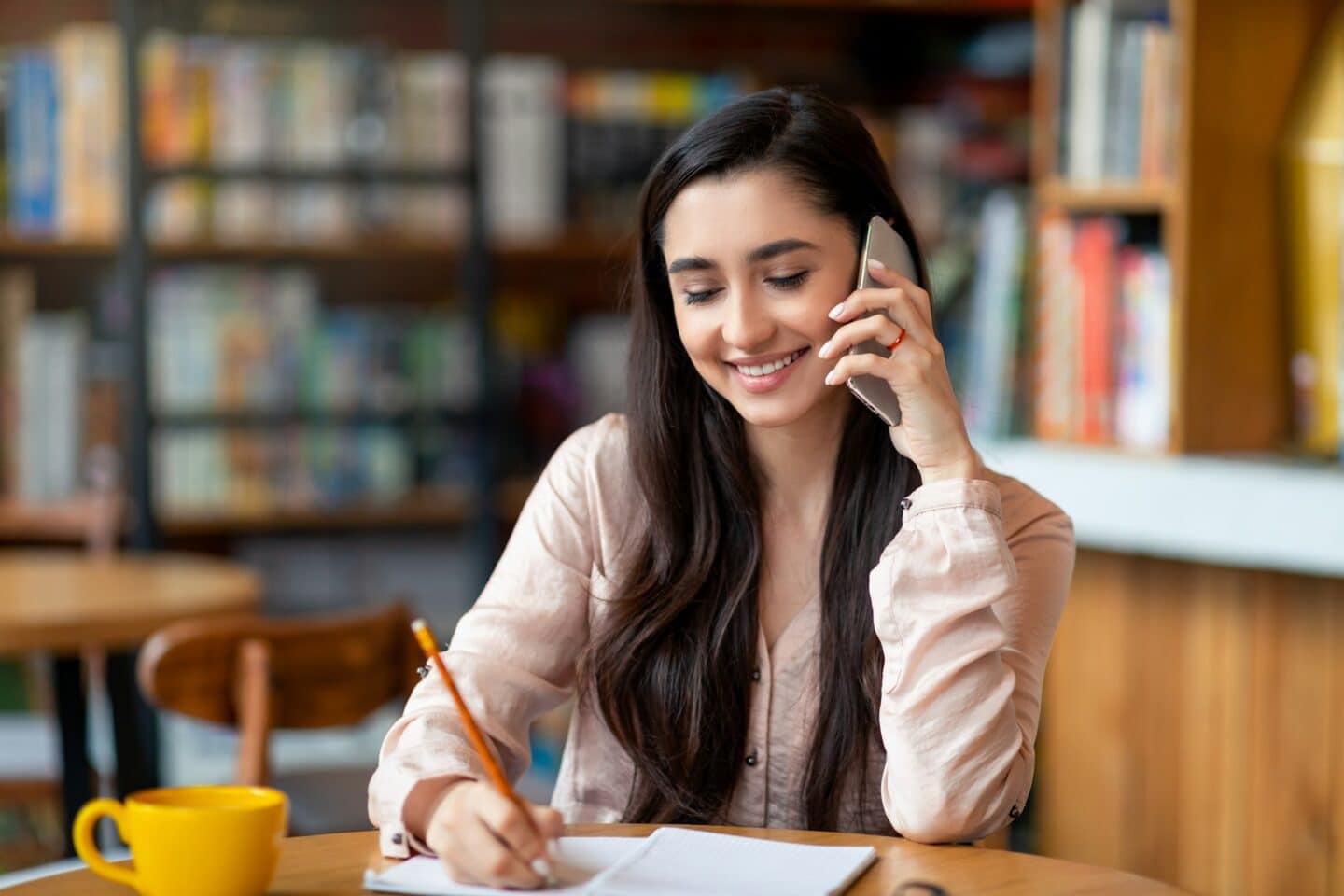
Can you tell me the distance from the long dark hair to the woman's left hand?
113mm

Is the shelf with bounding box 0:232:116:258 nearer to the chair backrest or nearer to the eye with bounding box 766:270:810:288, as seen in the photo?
the chair backrest

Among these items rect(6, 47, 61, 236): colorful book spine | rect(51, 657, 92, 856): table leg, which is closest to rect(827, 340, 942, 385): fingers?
rect(51, 657, 92, 856): table leg

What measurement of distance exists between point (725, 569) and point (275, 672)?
70cm

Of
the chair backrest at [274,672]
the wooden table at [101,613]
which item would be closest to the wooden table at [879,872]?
the chair backrest at [274,672]

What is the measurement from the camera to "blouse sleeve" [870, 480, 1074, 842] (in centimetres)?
134

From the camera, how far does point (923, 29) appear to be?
4.12 meters

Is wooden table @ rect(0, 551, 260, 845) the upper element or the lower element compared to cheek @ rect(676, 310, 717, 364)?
lower

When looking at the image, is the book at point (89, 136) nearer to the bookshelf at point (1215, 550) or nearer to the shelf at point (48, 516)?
the shelf at point (48, 516)

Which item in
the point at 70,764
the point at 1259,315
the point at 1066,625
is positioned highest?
the point at 1259,315

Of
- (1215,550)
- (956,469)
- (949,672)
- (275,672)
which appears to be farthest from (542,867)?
(1215,550)

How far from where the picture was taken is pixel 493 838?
44.0 inches

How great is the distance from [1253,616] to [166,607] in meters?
1.54

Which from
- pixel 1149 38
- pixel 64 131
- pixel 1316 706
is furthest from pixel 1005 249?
pixel 64 131

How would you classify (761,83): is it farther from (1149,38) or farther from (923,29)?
(1149,38)
